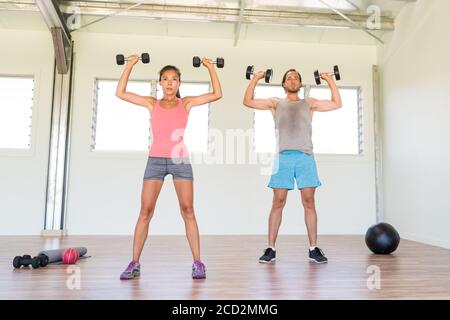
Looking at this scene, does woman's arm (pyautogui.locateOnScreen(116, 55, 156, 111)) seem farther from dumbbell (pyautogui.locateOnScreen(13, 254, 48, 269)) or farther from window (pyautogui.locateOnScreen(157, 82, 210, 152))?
window (pyautogui.locateOnScreen(157, 82, 210, 152))

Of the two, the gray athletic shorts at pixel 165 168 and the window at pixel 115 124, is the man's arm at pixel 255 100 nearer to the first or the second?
the gray athletic shorts at pixel 165 168

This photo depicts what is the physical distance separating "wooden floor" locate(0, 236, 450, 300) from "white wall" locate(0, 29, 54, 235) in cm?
166

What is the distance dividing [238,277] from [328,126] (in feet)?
12.4

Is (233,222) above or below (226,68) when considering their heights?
below

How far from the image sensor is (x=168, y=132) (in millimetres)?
2104

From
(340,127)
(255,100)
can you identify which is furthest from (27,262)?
(340,127)

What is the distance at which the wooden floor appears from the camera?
67.9 inches

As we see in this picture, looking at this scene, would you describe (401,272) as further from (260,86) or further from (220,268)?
(260,86)

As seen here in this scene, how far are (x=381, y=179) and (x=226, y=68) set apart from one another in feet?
8.71
